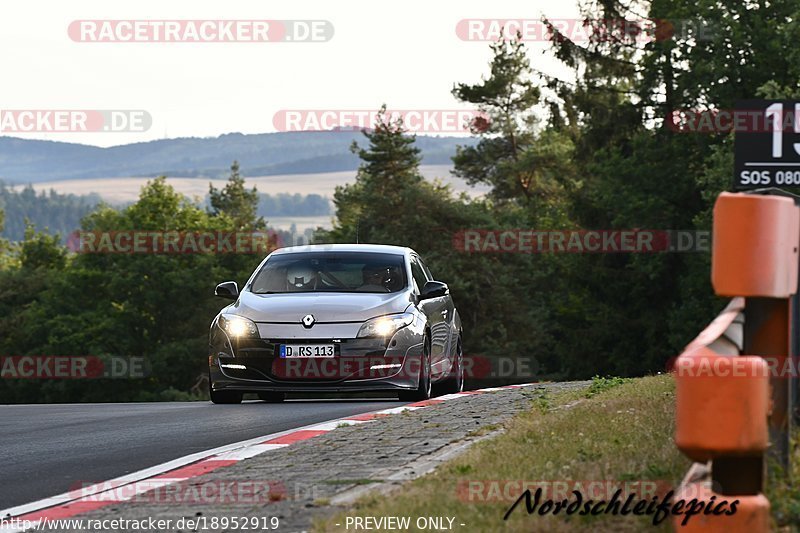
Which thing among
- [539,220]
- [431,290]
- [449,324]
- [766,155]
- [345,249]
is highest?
[766,155]

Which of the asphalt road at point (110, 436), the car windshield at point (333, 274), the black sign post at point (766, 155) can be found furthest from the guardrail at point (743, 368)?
the car windshield at point (333, 274)

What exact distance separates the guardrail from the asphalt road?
13.9ft

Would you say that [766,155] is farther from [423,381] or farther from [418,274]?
[418,274]

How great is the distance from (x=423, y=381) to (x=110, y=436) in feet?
13.4

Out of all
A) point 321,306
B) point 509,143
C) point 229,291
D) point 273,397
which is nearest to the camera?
point 321,306

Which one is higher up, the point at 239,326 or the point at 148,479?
the point at 239,326

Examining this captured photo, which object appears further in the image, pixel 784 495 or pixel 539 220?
pixel 539 220

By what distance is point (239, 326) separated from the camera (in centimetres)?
1441

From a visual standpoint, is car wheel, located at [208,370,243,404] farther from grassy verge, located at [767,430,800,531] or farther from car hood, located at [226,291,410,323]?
grassy verge, located at [767,430,800,531]

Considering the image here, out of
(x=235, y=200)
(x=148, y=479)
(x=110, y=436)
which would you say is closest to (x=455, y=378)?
(x=110, y=436)

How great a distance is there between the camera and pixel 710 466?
5.37 metres

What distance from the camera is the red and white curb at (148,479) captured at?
285 inches

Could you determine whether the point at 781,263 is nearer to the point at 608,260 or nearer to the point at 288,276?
the point at 288,276

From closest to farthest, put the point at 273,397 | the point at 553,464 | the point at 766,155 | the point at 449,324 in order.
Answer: the point at 553,464
the point at 766,155
the point at 449,324
the point at 273,397
